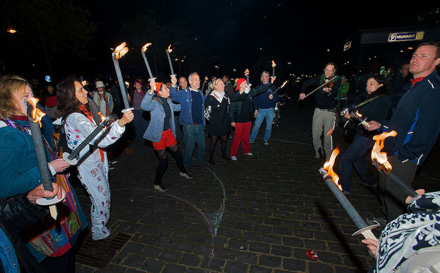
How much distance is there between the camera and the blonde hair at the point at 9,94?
1950 millimetres

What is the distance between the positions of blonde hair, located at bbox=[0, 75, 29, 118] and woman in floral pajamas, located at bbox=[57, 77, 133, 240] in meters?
0.78

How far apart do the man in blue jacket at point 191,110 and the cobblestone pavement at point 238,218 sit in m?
0.93

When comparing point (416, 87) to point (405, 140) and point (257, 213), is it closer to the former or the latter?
point (405, 140)

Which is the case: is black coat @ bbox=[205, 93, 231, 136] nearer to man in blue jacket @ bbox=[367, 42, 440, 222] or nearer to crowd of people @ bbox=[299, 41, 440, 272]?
crowd of people @ bbox=[299, 41, 440, 272]

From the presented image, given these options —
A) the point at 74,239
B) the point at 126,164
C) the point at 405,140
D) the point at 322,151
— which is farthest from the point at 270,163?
the point at 74,239

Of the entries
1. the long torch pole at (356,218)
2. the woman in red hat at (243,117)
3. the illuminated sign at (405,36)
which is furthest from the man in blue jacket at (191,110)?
the illuminated sign at (405,36)

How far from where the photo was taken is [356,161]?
4762mm

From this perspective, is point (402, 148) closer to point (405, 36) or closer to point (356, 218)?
point (356, 218)

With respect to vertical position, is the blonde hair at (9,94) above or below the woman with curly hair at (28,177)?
above

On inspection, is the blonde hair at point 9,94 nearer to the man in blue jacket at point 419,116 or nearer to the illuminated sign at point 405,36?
the man in blue jacket at point 419,116

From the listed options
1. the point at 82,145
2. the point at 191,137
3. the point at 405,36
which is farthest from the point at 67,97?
the point at 405,36

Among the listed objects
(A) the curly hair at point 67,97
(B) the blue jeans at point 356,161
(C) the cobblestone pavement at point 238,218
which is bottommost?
(C) the cobblestone pavement at point 238,218

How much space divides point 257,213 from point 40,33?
25227mm

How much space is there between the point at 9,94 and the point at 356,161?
5.95 metres
